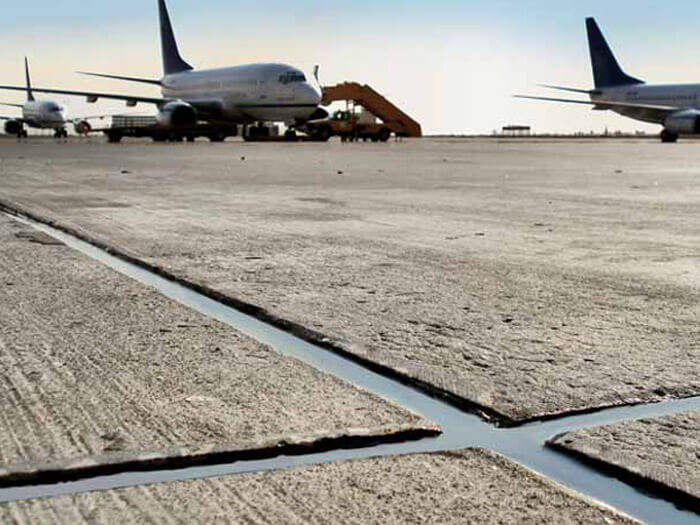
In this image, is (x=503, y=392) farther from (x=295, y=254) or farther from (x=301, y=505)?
(x=295, y=254)

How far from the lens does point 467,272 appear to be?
340 cm

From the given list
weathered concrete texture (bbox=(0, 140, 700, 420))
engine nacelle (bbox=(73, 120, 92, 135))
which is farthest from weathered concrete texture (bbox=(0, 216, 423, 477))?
engine nacelle (bbox=(73, 120, 92, 135))

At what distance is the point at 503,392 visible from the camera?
5.99 ft

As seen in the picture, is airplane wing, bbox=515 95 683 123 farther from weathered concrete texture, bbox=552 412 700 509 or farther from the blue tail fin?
weathered concrete texture, bbox=552 412 700 509

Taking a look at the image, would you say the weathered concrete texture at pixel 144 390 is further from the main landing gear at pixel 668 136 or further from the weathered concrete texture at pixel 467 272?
the main landing gear at pixel 668 136

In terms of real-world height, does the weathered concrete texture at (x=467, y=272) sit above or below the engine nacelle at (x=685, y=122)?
below

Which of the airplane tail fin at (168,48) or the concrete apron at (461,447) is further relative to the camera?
the airplane tail fin at (168,48)

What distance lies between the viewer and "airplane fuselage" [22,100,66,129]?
6012cm

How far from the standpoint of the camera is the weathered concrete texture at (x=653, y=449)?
135cm

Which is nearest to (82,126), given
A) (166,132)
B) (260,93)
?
(166,132)

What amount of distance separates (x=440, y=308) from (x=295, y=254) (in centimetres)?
128

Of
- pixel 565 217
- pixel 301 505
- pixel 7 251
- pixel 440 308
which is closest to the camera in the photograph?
pixel 301 505

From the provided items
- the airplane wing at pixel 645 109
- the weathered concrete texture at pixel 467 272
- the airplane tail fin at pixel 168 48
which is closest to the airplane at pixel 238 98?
the airplane tail fin at pixel 168 48

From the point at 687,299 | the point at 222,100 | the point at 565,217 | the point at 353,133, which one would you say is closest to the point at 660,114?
the point at 353,133
